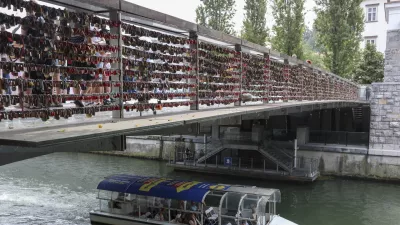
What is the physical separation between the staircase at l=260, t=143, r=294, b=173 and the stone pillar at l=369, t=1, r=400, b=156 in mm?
5397

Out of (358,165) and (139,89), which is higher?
(139,89)

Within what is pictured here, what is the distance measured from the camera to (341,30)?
3666cm

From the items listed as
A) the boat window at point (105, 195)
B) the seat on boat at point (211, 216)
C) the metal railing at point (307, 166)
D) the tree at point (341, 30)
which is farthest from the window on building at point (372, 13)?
the seat on boat at point (211, 216)

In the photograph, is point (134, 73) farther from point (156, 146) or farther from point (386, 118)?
point (156, 146)

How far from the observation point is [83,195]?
2223 centimetres

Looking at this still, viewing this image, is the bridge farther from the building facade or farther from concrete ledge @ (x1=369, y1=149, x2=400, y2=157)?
the building facade

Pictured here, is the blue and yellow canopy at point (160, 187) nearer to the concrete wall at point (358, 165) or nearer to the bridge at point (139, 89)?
the bridge at point (139, 89)

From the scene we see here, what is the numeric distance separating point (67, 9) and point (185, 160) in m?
23.1

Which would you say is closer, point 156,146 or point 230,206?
point 230,206

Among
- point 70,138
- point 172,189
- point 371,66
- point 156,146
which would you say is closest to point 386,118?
point 371,66

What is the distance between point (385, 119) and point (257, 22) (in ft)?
52.2

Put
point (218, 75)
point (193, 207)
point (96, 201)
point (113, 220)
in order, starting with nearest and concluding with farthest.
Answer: point (218, 75) < point (193, 207) < point (113, 220) < point (96, 201)

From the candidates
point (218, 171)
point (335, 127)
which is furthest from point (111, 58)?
point (335, 127)

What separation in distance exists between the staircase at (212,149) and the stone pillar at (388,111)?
10.0 meters
